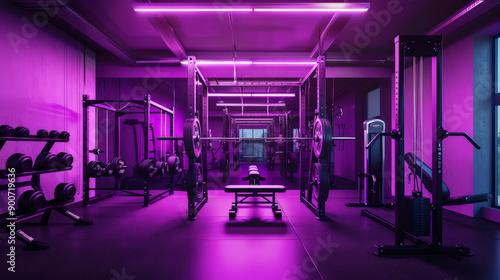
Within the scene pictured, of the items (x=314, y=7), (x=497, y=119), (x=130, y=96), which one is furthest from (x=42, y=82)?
(x=497, y=119)

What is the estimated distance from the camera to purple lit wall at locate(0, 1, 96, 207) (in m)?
3.07

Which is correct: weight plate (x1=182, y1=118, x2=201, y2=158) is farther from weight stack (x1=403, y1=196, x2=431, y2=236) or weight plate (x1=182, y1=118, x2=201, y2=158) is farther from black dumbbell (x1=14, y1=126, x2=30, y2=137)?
weight stack (x1=403, y1=196, x2=431, y2=236)

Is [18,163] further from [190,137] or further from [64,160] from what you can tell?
[190,137]

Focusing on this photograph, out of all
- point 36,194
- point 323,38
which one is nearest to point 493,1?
point 323,38

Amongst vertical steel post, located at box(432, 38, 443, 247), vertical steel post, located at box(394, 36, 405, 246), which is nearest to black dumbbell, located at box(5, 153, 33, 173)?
vertical steel post, located at box(394, 36, 405, 246)

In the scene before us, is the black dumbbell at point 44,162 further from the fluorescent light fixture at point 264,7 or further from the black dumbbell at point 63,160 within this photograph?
the fluorescent light fixture at point 264,7

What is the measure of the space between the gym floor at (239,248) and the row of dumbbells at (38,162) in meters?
0.76

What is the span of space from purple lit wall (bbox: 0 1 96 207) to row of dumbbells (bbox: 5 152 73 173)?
30.6 inches

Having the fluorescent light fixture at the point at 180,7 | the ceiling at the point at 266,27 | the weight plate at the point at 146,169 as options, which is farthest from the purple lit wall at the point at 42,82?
the fluorescent light fixture at the point at 180,7

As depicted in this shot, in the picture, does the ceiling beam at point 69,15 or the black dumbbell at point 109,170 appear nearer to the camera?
the ceiling beam at point 69,15

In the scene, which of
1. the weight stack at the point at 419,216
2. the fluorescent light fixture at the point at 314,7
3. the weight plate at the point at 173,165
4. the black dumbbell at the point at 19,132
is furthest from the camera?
the weight plate at the point at 173,165

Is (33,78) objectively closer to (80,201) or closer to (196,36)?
(80,201)

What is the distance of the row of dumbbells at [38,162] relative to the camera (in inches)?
94.8

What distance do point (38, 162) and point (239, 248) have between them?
8.45ft
